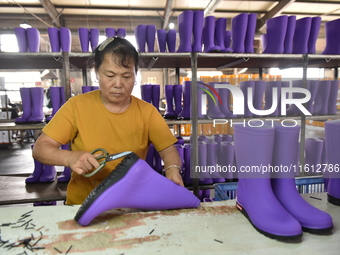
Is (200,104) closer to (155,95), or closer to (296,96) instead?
(155,95)

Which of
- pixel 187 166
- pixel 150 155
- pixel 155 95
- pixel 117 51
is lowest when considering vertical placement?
pixel 187 166

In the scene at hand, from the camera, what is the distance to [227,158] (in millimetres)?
2393

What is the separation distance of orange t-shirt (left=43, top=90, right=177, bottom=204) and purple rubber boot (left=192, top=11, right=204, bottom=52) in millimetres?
1033

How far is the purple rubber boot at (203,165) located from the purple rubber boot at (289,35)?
116cm

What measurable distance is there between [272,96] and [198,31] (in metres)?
0.93

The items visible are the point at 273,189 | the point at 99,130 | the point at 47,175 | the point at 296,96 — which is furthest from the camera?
the point at 296,96

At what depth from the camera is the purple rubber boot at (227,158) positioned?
2371mm

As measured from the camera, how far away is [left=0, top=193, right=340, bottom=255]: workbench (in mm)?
662

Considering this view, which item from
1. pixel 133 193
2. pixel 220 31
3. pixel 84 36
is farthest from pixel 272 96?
pixel 133 193

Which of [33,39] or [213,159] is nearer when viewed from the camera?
[33,39]

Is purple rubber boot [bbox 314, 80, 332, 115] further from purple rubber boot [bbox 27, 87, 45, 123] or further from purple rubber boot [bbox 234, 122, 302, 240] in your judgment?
purple rubber boot [bbox 27, 87, 45, 123]

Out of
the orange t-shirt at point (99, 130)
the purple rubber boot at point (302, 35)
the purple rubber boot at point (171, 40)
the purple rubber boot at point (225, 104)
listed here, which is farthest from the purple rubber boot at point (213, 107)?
the orange t-shirt at point (99, 130)

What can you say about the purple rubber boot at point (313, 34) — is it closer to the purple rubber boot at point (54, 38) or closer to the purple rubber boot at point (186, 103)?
the purple rubber boot at point (186, 103)

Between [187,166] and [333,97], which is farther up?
[333,97]
